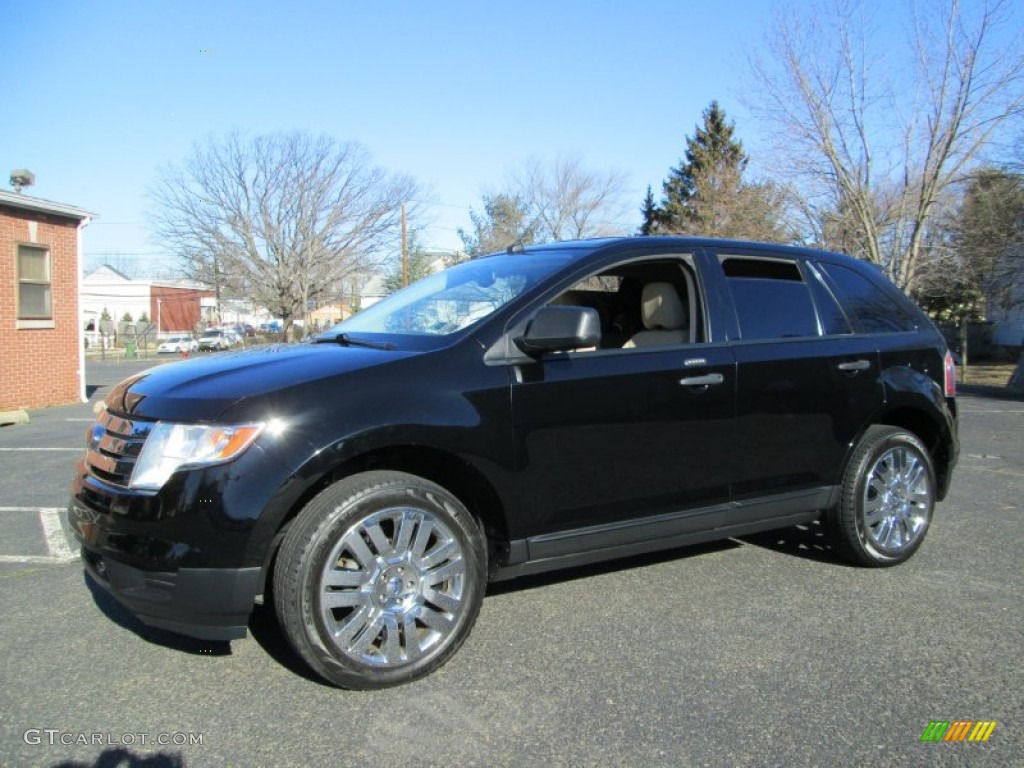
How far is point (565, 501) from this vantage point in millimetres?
3383

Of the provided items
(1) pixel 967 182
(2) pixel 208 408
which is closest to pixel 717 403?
(2) pixel 208 408

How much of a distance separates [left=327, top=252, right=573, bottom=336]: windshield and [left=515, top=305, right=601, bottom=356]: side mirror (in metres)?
0.27

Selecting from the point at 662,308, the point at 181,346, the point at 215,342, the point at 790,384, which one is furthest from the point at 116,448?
the point at 215,342

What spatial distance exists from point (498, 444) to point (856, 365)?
2.25m

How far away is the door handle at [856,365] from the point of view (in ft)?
13.8

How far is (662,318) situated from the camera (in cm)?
409

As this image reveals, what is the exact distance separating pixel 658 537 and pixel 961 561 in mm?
2111

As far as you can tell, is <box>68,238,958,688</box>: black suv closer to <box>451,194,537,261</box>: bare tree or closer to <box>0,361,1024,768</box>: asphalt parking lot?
<box>0,361,1024,768</box>: asphalt parking lot

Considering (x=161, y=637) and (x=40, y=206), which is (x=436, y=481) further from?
(x=40, y=206)

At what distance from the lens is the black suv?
2.77 metres

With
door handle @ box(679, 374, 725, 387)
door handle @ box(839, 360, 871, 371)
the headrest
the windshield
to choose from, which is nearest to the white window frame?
the windshield

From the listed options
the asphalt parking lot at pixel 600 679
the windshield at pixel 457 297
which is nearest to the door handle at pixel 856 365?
the asphalt parking lot at pixel 600 679

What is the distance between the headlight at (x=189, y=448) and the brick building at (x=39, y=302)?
13.3 m

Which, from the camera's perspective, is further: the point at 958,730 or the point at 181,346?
the point at 181,346
